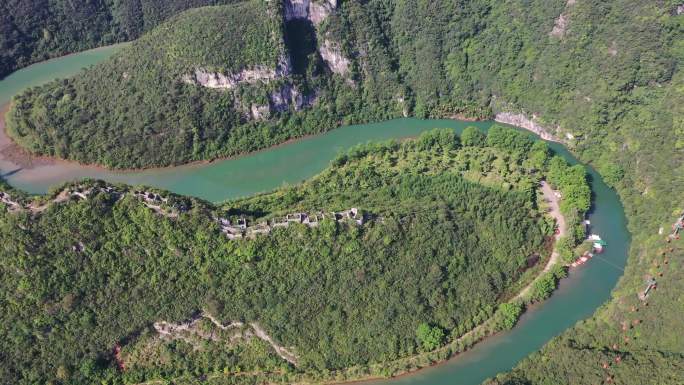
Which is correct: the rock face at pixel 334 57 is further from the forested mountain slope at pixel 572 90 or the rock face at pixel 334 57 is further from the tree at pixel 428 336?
the tree at pixel 428 336

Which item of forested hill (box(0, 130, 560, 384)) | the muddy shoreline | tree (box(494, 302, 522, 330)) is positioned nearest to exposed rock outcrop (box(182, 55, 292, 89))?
the muddy shoreline

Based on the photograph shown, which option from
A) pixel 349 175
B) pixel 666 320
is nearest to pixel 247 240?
pixel 349 175

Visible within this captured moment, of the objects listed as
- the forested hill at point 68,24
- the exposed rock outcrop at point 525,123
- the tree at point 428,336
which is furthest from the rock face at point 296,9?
the tree at point 428,336

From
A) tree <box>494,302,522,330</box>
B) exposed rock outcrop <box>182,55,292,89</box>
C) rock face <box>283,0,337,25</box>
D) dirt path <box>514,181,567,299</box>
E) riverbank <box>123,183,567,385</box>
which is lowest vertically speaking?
riverbank <box>123,183,567,385</box>

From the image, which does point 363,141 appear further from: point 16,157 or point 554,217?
point 16,157

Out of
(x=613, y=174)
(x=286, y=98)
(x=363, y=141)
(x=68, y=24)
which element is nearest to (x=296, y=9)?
(x=286, y=98)

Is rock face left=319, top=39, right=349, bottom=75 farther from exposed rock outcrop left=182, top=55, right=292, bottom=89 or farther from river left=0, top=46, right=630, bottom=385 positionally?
river left=0, top=46, right=630, bottom=385
